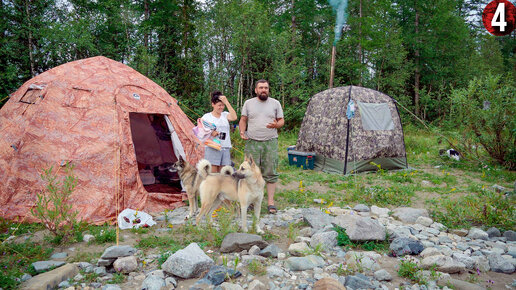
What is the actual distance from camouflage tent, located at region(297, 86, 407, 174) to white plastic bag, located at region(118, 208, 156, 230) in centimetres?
530

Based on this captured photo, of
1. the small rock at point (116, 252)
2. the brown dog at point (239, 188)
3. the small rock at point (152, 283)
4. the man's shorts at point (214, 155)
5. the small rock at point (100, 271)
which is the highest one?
the man's shorts at point (214, 155)

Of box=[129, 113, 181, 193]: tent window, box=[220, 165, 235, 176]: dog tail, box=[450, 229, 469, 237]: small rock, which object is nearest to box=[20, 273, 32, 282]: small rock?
box=[220, 165, 235, 176]: dog tail

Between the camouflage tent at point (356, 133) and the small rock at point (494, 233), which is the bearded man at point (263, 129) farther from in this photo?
the camouflage tent at point (356, 133)

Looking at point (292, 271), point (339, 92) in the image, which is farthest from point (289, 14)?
point (292, 271)

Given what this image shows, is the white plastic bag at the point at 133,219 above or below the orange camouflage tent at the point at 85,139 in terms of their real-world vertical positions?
below

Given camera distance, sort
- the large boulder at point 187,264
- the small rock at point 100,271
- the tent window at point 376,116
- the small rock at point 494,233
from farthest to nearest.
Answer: the tent window at point 376,116 < the small rock at point 494,233 < the small rock at point 100,271 < the large boulder at point 187,264

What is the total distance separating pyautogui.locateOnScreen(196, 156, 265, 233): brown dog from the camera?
423 cm

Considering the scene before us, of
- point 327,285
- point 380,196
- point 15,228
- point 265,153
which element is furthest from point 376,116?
point 15,228

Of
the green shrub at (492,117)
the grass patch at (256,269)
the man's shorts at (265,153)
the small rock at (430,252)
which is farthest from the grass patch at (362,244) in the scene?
the green shrub at (492,117)

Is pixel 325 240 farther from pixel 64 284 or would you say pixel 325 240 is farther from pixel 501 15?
pixel 501 15

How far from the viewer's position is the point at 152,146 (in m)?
8.20

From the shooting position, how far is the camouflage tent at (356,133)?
8.16 metres

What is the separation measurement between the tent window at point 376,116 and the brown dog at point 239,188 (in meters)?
4.99

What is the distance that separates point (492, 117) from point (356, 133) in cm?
361
